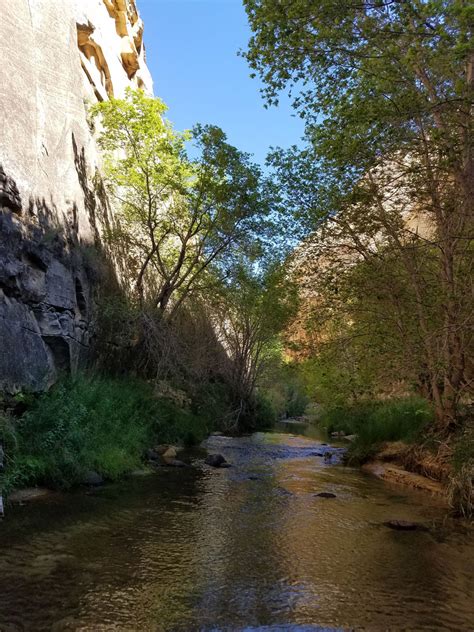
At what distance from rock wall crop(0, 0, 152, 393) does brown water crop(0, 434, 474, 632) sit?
400 centimetres

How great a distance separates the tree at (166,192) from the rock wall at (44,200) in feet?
4.08

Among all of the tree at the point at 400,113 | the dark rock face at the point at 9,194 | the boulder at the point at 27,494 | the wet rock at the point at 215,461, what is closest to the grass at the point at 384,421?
the tree at the point at 400,113

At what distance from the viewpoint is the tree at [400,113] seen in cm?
769

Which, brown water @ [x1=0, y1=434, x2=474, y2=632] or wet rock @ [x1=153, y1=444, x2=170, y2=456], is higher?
wet rock @ [x1=153, y1=444, x2=170, y2=456]

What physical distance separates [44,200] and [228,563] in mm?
10869

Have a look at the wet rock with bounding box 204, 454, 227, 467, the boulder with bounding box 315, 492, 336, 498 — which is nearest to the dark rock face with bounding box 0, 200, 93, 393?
the wet rock with bounding box 204, 454, 227, 467

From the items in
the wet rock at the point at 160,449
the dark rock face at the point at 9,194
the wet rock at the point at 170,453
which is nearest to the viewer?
the dark rock face at the point at 9,194

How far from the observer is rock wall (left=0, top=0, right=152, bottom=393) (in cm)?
1142

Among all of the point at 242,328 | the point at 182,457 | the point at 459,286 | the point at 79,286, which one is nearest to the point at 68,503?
the point at 182,457

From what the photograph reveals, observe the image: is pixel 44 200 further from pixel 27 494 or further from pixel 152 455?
pixel 27 494

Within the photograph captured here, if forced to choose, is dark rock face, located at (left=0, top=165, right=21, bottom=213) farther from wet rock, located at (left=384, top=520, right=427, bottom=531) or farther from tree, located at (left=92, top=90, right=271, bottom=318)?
wet rock, located at (left=384, top=520, right=427, bottom=531)

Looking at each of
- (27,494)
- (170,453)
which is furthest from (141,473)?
(27,494)

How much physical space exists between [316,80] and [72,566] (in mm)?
9347

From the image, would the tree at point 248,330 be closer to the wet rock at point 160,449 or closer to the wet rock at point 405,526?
the wet rock at point 160,449
